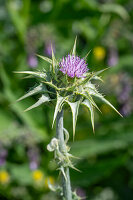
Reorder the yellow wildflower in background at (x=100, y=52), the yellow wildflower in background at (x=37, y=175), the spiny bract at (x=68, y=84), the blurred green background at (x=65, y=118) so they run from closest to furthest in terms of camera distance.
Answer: the spiny bract at (x=68, y=84) → the blurred green background at (x=65, y=118) → the yellow wildflower in background at (x=37, y=175) → the yellow wildflower in background at (x=100, y=52)

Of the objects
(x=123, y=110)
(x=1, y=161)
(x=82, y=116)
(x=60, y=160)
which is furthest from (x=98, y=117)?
(x=60, y=160)

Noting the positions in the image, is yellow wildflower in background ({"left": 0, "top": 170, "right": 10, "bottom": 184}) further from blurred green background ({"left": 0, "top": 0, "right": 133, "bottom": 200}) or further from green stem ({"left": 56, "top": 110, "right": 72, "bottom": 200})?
green stem ({"left": 56, "top": 110, "right": 72, "bottom": 200})

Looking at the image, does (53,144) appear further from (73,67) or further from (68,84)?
(73,67)

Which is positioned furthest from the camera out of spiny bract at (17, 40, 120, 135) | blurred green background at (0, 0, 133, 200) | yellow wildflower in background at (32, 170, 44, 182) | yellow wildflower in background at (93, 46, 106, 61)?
yellow wildflower in background at (93, 46, 106, 61)

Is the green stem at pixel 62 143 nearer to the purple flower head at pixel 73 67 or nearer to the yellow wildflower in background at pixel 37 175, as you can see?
the purple flower head at pixel 73 67

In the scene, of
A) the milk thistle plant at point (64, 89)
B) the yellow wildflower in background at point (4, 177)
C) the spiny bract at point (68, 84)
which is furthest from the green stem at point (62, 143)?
the yellow wildflower in background at point (4, 177)

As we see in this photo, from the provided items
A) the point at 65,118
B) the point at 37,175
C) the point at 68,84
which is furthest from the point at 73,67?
the point at 37,175

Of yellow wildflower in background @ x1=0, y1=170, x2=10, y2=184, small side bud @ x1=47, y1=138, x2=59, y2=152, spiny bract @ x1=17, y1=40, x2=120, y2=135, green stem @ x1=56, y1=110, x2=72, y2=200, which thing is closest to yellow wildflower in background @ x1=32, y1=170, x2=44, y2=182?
yellow wildflower in background @ x1=0, y1=170, x2=10, y2=184
